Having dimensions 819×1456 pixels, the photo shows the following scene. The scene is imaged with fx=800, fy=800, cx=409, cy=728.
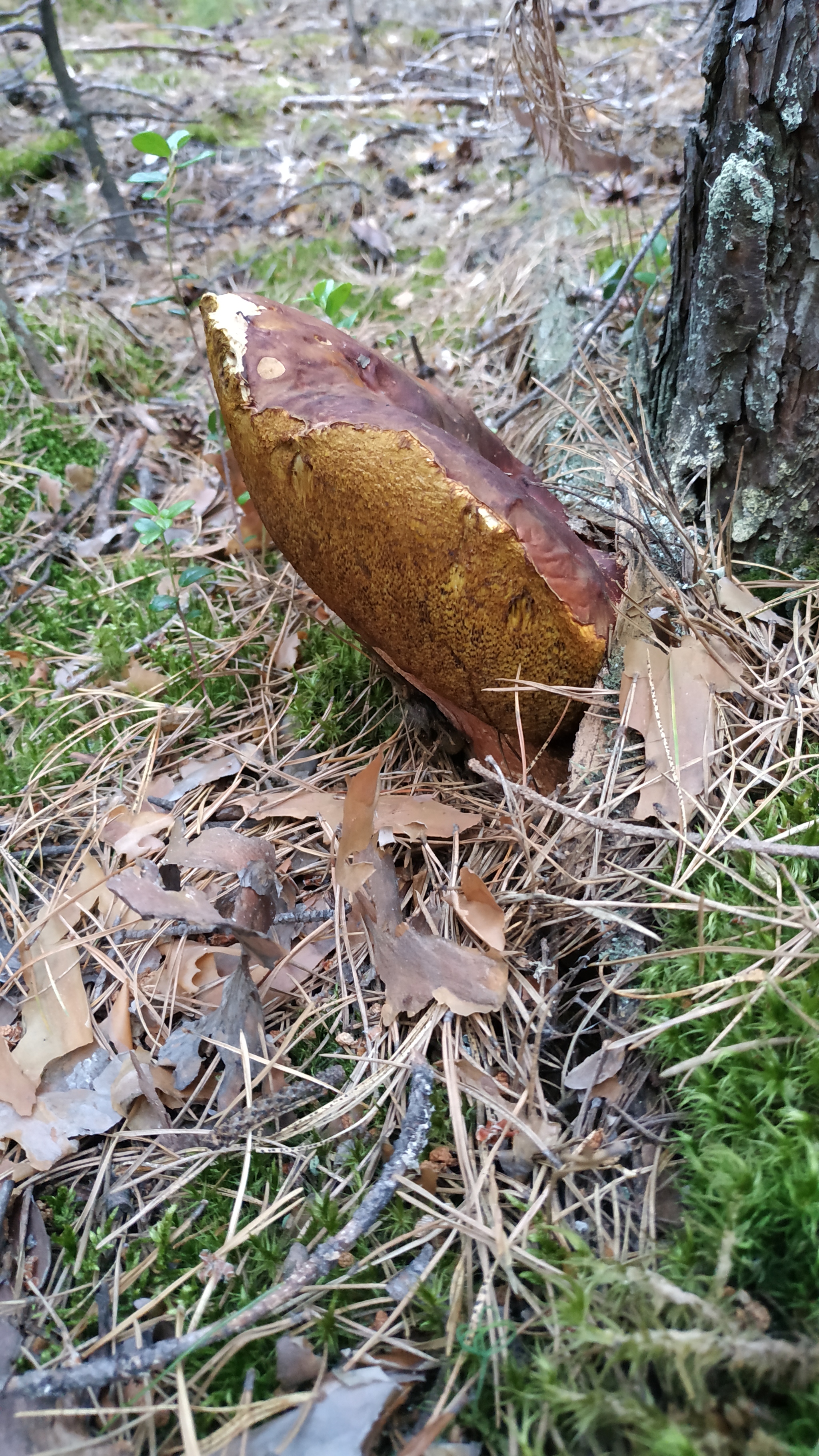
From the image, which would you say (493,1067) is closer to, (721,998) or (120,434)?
(721,998)

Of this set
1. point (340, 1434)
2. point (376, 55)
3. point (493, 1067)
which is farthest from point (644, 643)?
point (376, 55)

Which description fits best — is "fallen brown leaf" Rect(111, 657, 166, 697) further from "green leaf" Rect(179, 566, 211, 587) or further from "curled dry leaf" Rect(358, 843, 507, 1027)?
"curled dry leaf" Rect(358, 843, 507, 1027)

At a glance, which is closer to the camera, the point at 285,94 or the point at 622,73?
the point at 622,73

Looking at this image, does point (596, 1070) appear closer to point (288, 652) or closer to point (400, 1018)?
point (400, 1018)

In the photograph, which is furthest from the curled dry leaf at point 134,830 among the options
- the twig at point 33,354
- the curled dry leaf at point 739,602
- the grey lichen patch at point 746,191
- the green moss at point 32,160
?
the green moss at point 32,160

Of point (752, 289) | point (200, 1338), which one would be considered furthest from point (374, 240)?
point (200, 1338)
